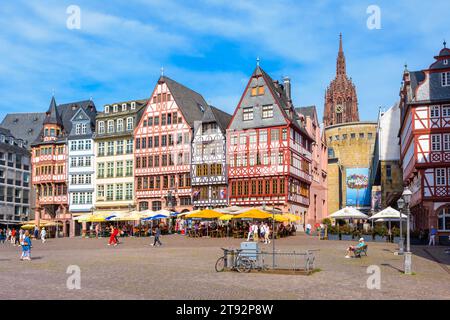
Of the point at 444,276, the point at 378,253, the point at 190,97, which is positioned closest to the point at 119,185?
the point at 190,97

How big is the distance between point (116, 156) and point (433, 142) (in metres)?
37.0

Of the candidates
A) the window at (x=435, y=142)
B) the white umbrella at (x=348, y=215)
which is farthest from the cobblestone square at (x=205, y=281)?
the window at (x=435, y=142)

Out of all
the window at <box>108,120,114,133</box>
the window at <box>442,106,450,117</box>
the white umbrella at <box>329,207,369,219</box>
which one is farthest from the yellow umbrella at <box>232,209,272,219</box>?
the window at <box>108,120,114,133</box>

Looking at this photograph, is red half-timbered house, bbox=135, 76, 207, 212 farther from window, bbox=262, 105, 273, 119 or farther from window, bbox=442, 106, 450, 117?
window, bbox=442, 106, 450, 117

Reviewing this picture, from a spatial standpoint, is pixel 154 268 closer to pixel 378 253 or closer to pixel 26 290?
pixel 26 290

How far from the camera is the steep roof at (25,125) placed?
85125 millimetres

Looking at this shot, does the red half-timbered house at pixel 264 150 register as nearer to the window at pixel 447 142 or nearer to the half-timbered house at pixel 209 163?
the half-timbered house at pixel 209 163

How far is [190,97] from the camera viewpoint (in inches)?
2662

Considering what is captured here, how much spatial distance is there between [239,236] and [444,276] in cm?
2592

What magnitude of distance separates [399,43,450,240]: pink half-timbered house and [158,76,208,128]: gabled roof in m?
25.3

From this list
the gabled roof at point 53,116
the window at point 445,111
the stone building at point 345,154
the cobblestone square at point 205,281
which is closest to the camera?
the cobblestone square at point 205,281

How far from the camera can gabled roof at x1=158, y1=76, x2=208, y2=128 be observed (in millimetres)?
62944

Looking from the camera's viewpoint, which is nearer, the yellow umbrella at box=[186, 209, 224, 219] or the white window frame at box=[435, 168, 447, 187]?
the yellow umbrella at box=[186, 209, 224, 219]

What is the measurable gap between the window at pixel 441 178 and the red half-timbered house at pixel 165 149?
26432 mm
